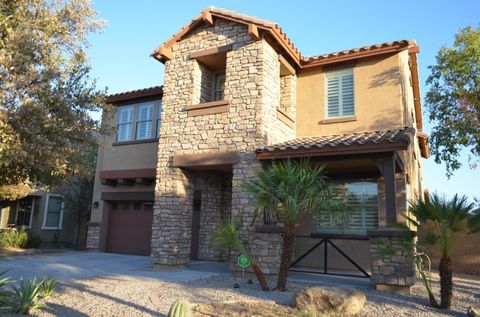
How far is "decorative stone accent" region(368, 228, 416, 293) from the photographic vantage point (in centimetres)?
877

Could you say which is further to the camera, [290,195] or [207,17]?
[207,17]

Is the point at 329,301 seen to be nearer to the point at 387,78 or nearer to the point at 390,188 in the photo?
the point at 390,188

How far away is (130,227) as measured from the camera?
16500 millimetres

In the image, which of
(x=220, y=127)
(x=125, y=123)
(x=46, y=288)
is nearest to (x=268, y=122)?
(x=220, y=127)

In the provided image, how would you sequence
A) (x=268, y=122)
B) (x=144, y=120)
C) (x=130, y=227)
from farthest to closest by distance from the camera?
(x=130, y=227) < (x=144, y=120) < (x=268, y=122)

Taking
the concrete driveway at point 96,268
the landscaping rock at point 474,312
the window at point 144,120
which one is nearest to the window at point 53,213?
the concrete driveway at point 96,268

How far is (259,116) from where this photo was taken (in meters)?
11.3

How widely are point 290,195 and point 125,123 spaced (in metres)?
10.7

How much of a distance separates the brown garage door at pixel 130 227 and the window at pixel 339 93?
8256 mm

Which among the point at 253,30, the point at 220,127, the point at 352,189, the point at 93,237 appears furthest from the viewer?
the point at 93,237

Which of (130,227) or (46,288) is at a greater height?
(130,227)

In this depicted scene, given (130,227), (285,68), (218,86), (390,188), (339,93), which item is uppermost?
(285,68)

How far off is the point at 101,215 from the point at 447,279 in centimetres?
1374

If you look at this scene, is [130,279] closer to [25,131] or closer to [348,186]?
[25,131]
